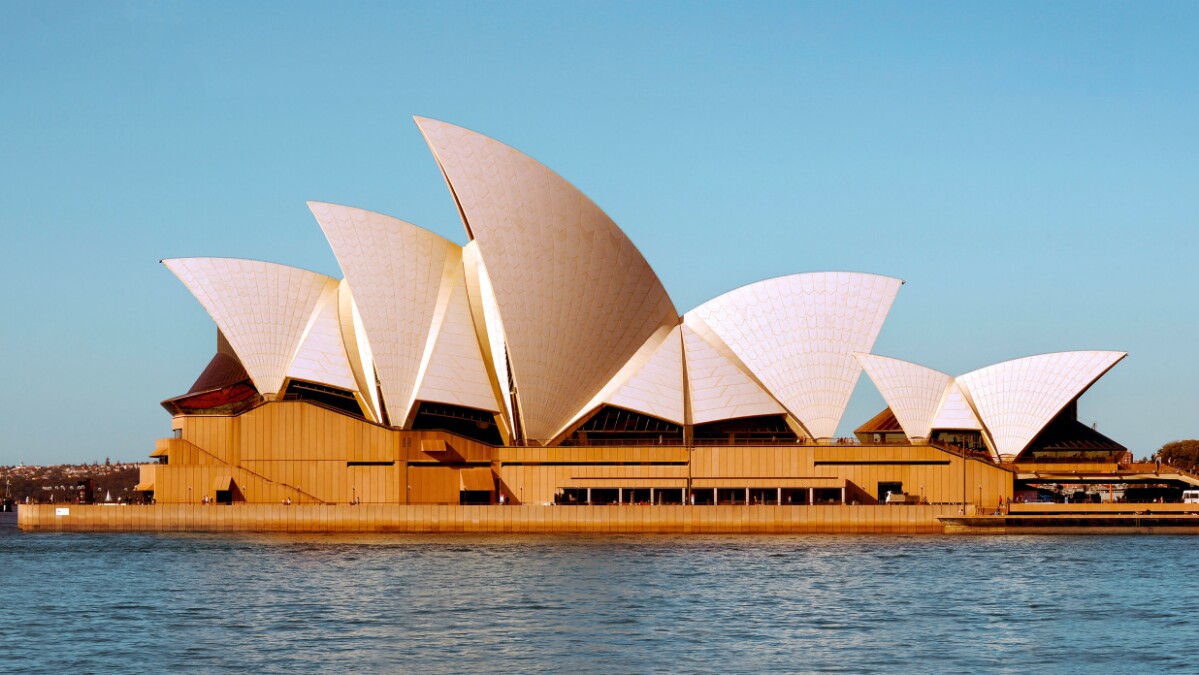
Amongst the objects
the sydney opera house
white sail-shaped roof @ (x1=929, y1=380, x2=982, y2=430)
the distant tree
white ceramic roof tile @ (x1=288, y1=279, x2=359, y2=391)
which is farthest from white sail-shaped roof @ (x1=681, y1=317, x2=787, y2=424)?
the distant tree

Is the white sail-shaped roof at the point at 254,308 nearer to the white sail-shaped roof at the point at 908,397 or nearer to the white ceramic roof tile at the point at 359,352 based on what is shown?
the white ceramic roof tile at the point at 359,352

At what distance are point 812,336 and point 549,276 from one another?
1299 centimetres

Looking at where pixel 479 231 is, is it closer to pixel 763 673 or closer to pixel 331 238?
pixel 331 238

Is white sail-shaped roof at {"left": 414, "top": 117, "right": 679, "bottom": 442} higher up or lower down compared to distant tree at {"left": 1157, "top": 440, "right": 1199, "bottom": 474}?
higher up

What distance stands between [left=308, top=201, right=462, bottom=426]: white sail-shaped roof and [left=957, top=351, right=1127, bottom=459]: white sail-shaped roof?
25672mm

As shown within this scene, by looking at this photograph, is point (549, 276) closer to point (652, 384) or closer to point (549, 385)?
point (549, 385)

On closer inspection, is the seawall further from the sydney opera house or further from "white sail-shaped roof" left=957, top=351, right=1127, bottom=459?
"white sail-shaped roof" left=957, top=351, right=1127, bottom=459

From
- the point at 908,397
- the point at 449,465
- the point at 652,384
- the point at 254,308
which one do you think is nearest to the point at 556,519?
the point at 449,465

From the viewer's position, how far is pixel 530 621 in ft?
114

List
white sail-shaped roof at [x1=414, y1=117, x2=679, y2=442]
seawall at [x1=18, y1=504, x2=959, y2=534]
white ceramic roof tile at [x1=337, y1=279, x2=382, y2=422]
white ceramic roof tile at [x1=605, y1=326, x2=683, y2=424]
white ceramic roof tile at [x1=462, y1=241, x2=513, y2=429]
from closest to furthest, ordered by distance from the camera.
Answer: white sail-shaped roof at [x1=414, y1=117, x2=679, y2=442] → seawall at [x1=18, y1=504, x2=959, y2=534] → white ceramic roof tile at [x1=337, y1=279, x2=382, y2=422] → white ceramic roof tile at [x1=462, y1=241, x2=513, y2=429] → white ceramic roof tile at [x1=605, y1=326, x2=683, y2=424]

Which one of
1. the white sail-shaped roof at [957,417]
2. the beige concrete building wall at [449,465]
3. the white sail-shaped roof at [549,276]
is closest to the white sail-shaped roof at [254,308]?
the beige concrete building wall at [449,465]

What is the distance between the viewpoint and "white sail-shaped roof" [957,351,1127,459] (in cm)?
7181

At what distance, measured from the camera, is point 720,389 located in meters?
71.8

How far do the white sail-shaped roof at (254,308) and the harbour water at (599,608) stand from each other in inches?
500
